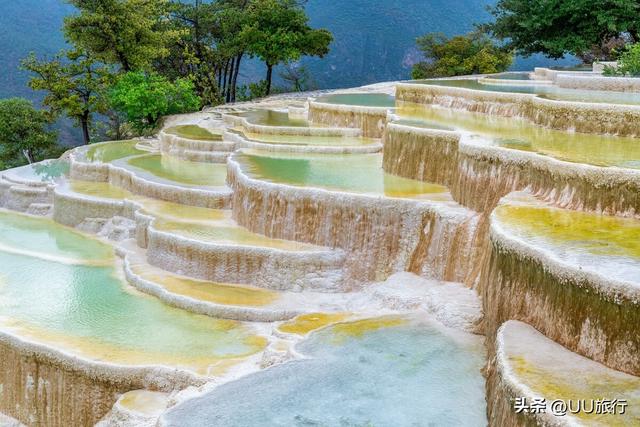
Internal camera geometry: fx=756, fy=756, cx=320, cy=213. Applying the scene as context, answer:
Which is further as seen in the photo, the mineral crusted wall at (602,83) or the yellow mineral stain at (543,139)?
the mineral crusted wall at (602,83)

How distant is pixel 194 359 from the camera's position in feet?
26.0

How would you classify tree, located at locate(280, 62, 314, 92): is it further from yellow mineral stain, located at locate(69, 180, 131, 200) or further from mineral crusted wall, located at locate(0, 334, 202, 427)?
mineral crusted wall, located at locate(0, 334, 202, 427)

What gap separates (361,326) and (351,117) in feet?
26.9

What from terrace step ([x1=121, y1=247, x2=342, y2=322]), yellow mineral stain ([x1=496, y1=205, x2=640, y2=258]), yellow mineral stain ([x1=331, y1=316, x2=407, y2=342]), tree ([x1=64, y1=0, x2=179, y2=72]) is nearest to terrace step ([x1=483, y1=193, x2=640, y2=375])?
yellow mineral stain ([x1=496, y1=205, x2=640, y2=258])

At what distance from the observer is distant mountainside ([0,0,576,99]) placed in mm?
38906

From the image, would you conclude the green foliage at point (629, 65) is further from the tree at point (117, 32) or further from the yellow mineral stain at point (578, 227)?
the tree at point (117, 32)

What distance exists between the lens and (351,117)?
15469mm

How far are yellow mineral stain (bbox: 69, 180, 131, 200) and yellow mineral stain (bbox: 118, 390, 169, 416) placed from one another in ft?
23.4

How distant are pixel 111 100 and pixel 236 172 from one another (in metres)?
9.72

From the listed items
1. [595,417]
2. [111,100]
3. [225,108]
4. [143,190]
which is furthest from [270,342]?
[225,108]

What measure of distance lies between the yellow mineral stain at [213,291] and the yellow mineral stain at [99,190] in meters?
4.34

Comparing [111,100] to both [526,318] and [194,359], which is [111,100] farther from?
[526,318]

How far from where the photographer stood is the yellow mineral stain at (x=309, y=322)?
824cm

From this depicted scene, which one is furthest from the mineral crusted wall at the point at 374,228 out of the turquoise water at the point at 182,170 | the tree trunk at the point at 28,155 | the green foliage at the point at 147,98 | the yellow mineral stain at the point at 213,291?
the tree trunk at the point at 28,155
